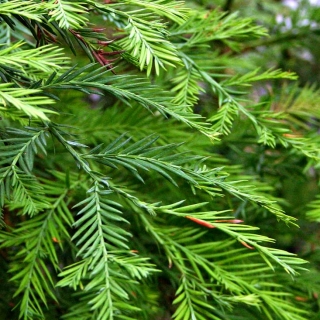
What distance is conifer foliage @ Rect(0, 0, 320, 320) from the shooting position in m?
0.40

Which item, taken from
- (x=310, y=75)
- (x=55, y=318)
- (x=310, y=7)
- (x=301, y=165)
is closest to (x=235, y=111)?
(x=301, y=165)

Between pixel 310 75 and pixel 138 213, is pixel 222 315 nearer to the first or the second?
pixel 138 213

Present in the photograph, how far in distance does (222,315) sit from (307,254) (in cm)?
23

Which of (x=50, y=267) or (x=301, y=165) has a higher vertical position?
(x=301, y=165)

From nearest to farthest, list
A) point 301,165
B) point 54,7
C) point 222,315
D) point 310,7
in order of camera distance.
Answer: point 54,7
point 222,315
point 301,165
point 310,7

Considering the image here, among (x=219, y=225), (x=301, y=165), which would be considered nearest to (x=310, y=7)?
(x=301, y=165)

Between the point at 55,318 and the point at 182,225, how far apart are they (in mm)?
182

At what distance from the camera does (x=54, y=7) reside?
1.25ft

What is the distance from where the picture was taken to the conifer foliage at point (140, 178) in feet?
1.30

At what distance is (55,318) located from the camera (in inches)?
21.2

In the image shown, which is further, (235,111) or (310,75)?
(310,75)

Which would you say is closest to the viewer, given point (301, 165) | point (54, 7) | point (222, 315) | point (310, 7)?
point (54, 7)

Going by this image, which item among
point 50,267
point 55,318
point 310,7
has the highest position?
point 310,7

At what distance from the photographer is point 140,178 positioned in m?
0.40
